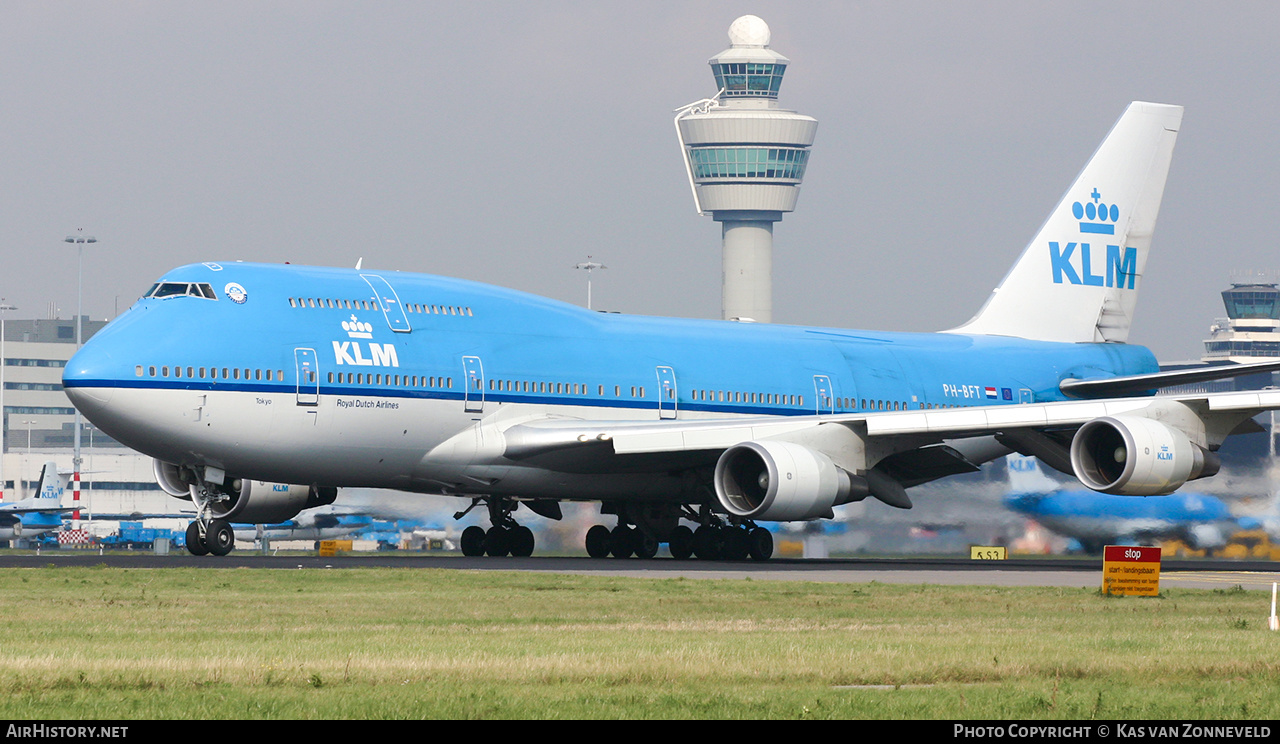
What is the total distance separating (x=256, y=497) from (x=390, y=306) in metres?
4.90

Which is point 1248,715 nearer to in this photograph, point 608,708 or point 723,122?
point 608,708

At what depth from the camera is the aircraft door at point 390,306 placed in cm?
3084

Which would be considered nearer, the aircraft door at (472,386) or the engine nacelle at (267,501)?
the aircraft door at (472,386)

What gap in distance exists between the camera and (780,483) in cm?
3008

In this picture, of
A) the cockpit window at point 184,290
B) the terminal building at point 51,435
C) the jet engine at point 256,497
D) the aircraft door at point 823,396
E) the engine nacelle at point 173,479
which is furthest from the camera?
the terminal building at point 51,435

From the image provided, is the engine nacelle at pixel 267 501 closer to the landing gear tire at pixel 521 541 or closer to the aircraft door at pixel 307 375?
the aircraft door at pixel 307 375

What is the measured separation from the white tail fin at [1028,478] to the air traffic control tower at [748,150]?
131815 millimetres

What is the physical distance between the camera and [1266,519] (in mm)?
37875

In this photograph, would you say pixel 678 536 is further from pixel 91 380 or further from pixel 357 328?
pixel 91 380

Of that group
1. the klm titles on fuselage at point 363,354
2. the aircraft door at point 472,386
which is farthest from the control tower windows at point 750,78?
the klm titles on fuselage at point 363,354

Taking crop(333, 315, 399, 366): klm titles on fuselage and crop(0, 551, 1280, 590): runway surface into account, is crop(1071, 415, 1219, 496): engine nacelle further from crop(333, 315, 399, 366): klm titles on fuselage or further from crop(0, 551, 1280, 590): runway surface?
crop(333, 315, 399, 366): klm titles on fuselage

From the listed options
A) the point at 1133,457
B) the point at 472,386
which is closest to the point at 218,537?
the point at 472,386

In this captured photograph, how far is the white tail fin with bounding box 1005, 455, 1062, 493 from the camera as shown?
127ft

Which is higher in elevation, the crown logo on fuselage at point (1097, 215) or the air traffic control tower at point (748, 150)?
the air traffic control tower at point (748, 150)
